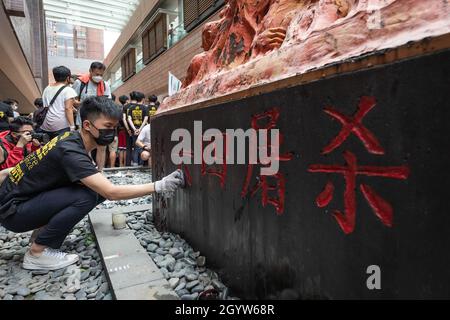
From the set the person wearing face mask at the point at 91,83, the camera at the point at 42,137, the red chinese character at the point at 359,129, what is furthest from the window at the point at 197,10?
the red chinese character at the point at 359,129

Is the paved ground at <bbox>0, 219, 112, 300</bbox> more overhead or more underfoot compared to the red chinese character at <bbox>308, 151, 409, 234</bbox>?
more underfoot

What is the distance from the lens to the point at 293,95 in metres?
1.30

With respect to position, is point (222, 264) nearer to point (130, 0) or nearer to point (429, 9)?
point (429, 9)

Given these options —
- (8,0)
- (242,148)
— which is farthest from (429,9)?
(8,0)

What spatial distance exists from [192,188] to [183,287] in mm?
696

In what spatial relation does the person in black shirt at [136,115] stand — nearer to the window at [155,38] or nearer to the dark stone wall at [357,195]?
the window at [155,38]

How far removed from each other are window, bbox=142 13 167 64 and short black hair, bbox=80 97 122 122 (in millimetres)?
9717

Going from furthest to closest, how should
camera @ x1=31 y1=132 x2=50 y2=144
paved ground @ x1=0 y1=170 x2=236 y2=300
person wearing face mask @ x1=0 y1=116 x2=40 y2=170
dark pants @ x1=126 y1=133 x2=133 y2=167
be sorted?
dark pants @ x1=126 y1=133 x2=133 y2=167 < camera @ x1=31 y1=132 x2=50 y2=144 < person wearing face mask @ x1=0 y1=116 x2=40 y2=170 < paved ground @ x1=0 y1=170 x2=236 y2=300

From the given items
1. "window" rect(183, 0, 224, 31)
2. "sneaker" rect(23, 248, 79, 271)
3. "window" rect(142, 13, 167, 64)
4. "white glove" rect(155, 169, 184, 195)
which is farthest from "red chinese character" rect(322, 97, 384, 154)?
"window" rect(142, 13, 167, 64)

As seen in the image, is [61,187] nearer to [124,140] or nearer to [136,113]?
[136,113]

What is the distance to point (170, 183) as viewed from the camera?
2.33 m

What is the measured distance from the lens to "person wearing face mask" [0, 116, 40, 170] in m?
3.57

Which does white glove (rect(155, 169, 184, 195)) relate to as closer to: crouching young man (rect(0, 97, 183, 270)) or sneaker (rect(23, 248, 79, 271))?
crouching young man (rect(0, 97, 183, 270))

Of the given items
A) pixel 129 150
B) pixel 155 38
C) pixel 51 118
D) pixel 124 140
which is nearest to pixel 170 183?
pixel 51 118
